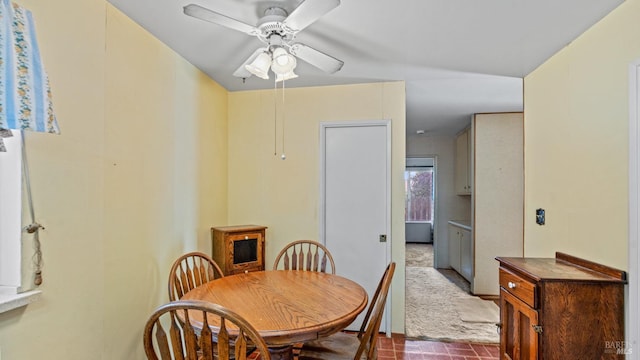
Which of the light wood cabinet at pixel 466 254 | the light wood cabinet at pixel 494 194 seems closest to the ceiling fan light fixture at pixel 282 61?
the light wood cabinet at pixel 494 194

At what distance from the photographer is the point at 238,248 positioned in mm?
2975

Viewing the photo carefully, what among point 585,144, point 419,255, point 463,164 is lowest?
point 419,255

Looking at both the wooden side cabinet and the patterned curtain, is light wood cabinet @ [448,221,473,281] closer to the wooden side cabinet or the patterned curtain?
the wooden side cabinet

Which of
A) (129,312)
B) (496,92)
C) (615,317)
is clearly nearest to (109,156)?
(129,312)

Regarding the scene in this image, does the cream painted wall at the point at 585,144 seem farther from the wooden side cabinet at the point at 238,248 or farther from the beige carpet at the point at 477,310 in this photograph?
the wooden side cabinet at the point at 238,248

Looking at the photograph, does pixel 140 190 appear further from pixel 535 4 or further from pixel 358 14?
pixel 535 4

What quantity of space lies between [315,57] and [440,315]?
309 centimetres

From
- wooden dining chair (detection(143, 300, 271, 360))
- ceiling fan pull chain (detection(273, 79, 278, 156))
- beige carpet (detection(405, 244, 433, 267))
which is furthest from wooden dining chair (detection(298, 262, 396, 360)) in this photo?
beige carpet (detection(405, 244, 433, 267))

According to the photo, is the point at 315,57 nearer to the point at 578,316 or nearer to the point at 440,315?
the point at 578,316

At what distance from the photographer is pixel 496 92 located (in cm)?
346

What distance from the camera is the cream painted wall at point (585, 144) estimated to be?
5.83 feet

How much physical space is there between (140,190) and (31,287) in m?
0.82

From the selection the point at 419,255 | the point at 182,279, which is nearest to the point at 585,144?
the point at 182,279

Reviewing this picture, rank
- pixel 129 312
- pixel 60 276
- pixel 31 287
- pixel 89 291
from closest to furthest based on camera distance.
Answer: pixel 31 287 → pixel 60 276 → pixel 89 291 → pixel 129 312
